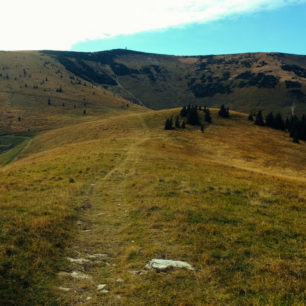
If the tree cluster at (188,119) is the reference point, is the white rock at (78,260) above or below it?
below

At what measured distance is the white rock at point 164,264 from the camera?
8.67 m

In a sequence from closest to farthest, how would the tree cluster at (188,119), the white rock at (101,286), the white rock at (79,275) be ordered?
the white rock at (101,286)
the white rock at (79,275)
the tree cluster at (188,119)

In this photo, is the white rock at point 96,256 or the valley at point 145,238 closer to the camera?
the valley at point 145,238

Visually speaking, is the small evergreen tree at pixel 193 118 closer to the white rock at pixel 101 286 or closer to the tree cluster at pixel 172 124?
the tree cluster at pixel 172 124

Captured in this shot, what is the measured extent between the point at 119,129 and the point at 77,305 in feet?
229

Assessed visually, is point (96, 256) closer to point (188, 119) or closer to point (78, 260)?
point (78, 260)

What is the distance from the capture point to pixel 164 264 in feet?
29.1

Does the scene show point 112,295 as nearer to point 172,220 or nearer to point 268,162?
point 172,220

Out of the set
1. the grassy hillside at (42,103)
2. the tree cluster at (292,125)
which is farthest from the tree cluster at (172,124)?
the grassy hillside at (42,103)

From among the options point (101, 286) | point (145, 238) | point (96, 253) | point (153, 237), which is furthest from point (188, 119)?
point (101, 286)

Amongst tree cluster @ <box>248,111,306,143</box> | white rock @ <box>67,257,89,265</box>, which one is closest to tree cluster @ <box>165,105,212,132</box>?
tree cluster @ <box>248,111,306,143</box>

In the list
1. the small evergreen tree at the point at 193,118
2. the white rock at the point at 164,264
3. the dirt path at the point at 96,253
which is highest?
the small evergreen tree at the point at 193,118

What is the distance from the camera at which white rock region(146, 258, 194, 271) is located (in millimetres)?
8672

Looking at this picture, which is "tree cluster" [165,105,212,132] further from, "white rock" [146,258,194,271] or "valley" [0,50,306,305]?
"white rock" [146,258,194,271]
